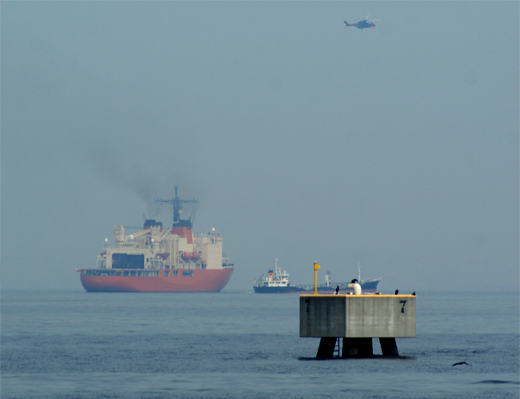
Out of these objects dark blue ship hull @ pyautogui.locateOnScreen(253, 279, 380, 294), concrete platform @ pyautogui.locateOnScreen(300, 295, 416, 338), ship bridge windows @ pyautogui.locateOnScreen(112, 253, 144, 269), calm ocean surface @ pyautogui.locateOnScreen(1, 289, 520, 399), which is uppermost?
ship bridge windows @ pyautogui.locateOnScreen(112, 253, 144, 269)

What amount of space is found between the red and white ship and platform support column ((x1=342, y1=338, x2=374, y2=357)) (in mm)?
131346

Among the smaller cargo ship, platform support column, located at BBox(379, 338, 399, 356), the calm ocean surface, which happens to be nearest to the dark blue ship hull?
the smaller cargo ship

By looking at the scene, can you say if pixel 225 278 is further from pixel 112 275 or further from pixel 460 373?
pixel 460 373

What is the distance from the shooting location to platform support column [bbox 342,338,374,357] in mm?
33844

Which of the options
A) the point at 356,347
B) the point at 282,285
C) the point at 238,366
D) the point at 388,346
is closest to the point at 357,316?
the point at 356,347

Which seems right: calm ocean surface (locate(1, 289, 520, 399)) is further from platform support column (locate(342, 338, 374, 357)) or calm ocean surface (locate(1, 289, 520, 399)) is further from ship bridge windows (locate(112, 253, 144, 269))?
ship bridge windows (locate(112, 253, 144, 269))

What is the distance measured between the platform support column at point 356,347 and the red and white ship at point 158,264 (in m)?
131

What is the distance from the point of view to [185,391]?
31.0 metres

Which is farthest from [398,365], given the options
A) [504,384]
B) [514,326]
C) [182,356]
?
[514,326]

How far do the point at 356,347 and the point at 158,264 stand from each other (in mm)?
136138

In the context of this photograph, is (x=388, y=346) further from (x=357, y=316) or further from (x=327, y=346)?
(x=357, y=316)

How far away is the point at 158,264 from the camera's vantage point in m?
168

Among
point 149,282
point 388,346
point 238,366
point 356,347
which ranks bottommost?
point 238,366

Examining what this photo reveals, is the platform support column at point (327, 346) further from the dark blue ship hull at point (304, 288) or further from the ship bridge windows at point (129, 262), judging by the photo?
the ship bridge windows at point (129, 262)
